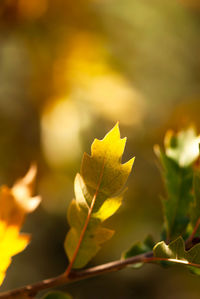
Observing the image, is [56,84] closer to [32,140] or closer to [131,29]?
[32,140]

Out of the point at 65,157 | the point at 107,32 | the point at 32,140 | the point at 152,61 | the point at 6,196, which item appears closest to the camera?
the point at 6,196

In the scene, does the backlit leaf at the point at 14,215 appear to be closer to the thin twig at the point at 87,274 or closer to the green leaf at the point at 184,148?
the thin twig at the point at 87,274

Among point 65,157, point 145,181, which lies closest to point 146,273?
point 145,181

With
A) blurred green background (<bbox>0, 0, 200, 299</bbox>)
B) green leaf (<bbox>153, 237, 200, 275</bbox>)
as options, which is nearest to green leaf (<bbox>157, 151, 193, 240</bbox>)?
green leaf (<bbox>153, 237, 200, 275</bbox>)

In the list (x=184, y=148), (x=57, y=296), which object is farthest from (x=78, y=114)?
(x=57, y=296)

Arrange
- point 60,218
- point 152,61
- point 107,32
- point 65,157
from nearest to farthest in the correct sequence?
point 65,157 → point 107,32 → point 60,218 → point 152,61

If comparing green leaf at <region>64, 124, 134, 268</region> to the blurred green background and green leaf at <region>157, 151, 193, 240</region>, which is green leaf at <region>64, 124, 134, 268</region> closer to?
green leaf at <region>157, 151, 193, 240</region>
